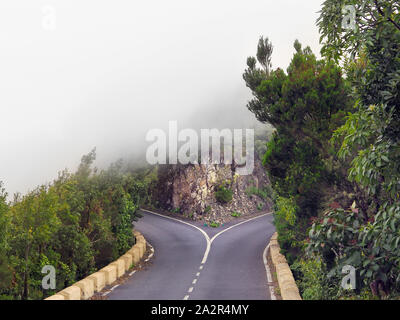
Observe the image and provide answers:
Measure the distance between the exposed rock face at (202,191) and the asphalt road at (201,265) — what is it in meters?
5.22

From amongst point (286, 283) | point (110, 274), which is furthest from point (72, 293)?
point (286, 283)

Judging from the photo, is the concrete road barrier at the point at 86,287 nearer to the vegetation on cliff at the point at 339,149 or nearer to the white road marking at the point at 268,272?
the white road marking at the point at 268,272

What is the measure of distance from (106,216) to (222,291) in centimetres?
1092

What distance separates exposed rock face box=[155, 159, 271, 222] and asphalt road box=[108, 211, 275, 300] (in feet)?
17.1

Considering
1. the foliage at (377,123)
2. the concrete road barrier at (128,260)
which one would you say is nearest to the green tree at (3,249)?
the concrete road barrier at (128,260)

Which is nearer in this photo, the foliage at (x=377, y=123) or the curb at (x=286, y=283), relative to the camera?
the foliage at (x=377, y=123)

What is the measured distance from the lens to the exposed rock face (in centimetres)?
4706

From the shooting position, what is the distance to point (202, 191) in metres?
48.1

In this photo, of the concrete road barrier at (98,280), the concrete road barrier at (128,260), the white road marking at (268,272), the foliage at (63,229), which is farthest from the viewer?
the concrete road barrier at (128,260)

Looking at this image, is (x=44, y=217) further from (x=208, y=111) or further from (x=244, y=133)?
(x=208, y=111)

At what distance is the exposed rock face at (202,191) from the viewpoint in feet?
154

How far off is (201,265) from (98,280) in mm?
6997

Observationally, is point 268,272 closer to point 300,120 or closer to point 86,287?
point 300,120

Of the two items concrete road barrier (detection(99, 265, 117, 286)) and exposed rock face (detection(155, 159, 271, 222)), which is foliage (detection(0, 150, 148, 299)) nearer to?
concrete road barrier (detection(99, 265, 117, 286))
